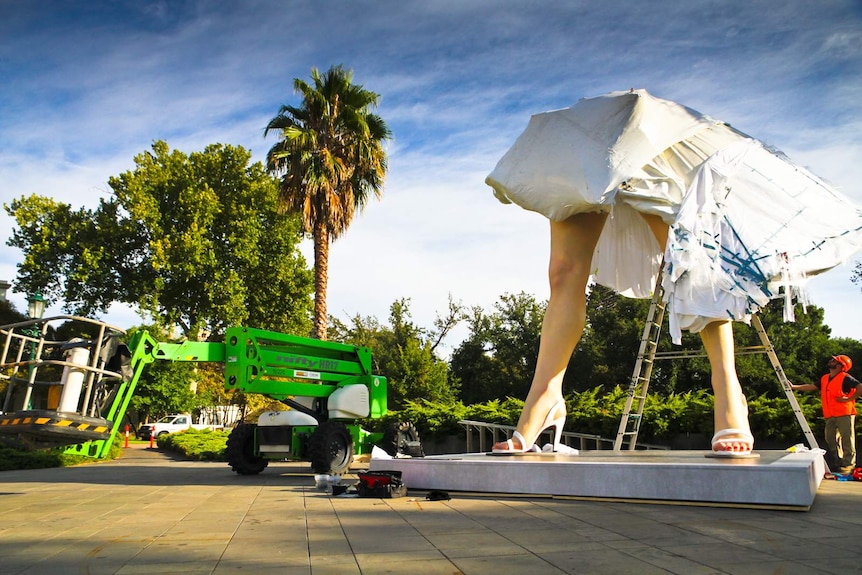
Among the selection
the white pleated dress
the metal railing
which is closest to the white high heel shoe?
the white pleated dress

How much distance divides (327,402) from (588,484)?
7.07 metres

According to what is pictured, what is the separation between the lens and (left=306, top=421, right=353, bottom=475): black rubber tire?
11.0 metres

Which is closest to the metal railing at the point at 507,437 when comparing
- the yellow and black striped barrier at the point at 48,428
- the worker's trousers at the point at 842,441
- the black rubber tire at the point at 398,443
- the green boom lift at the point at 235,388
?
the black rubber tire at the point at 398,443

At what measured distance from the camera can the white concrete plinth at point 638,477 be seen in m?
5.65

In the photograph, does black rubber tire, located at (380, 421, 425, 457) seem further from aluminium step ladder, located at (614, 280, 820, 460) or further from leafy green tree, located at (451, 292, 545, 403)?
leafy green tree, located at (451, 292, 545, 403)

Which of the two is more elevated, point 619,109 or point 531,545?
point 619,109

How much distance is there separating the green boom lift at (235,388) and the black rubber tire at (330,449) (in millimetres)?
16

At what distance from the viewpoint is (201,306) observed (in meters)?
33.0

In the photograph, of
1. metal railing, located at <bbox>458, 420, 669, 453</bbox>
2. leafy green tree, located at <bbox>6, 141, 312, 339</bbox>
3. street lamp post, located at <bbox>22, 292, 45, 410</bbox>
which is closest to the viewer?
street lamp post, located at <bbox>22, 292, 45, 410</bbox>

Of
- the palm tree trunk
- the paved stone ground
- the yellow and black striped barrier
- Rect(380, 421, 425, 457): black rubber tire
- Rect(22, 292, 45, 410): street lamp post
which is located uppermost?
the palm tree trunk

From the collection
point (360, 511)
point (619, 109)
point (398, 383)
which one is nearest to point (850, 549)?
point (360, 511)

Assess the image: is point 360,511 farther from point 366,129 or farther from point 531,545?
point 366,129

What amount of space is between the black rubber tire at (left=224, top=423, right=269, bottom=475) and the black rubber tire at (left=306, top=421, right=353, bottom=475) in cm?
133

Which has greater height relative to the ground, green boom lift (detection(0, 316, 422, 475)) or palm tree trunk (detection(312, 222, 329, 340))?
palm tree trunk (detection(312, 222, 329, 340))
